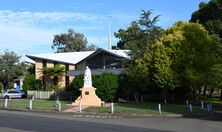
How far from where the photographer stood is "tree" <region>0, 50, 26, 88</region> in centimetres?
8412

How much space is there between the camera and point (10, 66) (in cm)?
8500

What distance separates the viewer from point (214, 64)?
45.0 meters

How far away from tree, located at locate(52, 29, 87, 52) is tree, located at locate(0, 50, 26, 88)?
106 feet

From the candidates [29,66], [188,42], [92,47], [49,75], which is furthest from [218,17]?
[92,47]

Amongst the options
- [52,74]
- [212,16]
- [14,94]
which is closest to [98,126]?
[212,16]

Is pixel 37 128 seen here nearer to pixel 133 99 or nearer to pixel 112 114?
pixel 112 114

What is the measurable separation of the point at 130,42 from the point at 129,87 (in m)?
6.21

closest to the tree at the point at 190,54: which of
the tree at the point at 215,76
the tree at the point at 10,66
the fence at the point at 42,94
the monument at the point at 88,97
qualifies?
the tree at the point at 215,76

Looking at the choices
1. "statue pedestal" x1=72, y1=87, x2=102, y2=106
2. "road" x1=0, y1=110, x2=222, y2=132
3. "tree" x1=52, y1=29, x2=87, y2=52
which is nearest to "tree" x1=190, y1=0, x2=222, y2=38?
"statue pedestal" x1=72, y1=87, x2=102, y2=106

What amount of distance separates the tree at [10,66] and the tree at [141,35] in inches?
1351

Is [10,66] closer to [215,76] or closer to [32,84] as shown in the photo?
[32,84]

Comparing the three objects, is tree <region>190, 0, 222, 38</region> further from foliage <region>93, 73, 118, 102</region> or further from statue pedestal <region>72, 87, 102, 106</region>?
statue pedestal <region>72, 87, 102, 106</region>

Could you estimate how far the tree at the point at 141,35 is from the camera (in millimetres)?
51875

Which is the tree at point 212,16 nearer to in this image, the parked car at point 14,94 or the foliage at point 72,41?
the parked car at point 14,94
